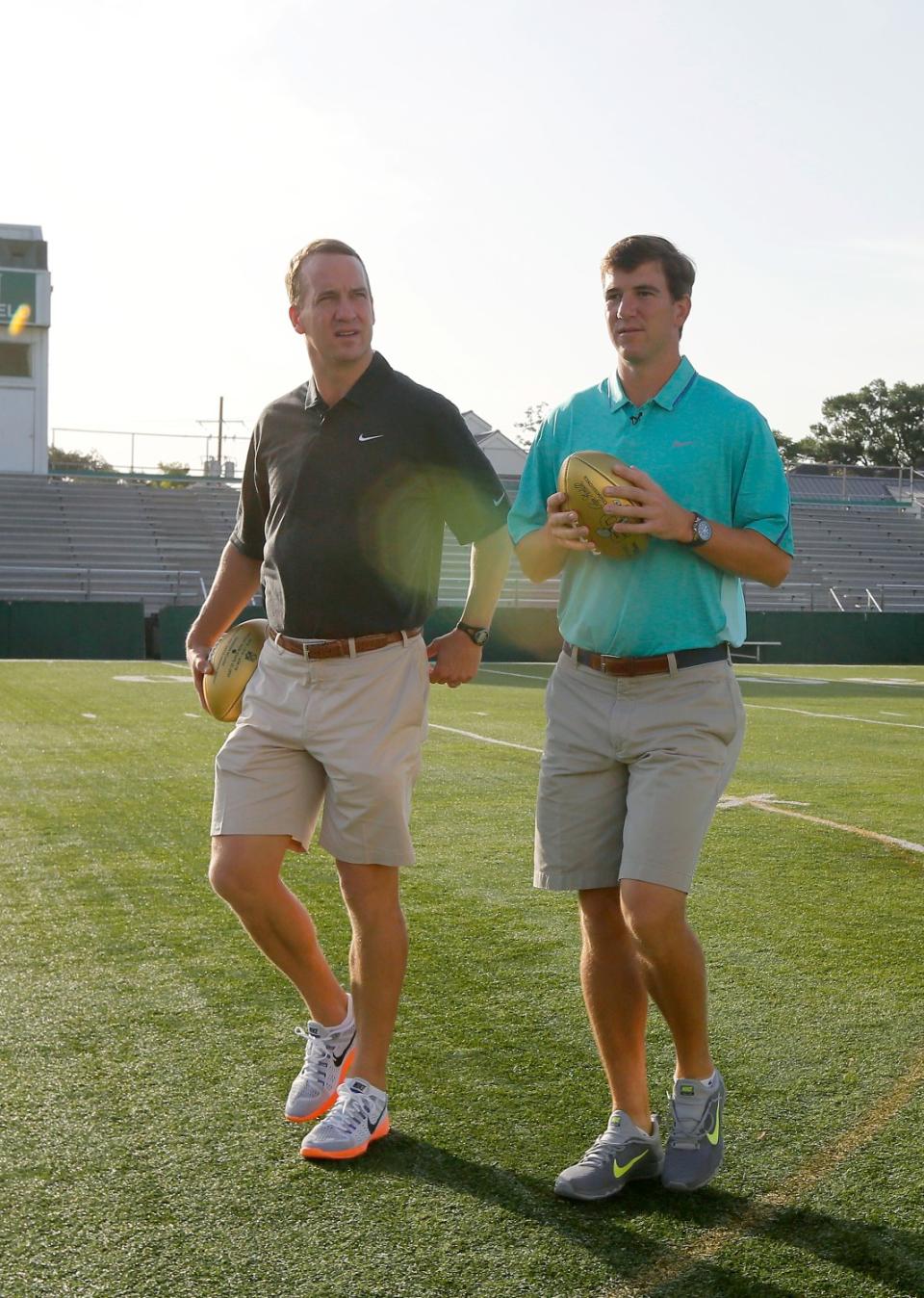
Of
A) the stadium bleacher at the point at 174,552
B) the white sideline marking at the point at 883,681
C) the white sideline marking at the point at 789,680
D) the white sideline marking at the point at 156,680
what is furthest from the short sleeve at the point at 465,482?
the stadium bleacher at the point at 174,552

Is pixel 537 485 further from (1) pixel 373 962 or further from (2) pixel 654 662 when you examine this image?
(1) pixel 373 962

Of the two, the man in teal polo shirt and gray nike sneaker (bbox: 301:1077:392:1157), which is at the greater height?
the man in teal polo shirt

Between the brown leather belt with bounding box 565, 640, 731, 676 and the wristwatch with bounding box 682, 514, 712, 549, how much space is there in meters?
0.24

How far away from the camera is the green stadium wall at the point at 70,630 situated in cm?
2683

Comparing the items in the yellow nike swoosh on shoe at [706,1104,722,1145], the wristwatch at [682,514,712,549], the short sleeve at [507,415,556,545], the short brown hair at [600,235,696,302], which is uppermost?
the short brown hair at [600,235,696,302]

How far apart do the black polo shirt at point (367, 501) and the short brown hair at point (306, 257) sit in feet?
0.71

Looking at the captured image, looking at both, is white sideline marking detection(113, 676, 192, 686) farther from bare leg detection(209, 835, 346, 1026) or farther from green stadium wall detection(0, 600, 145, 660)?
bare leg detection(209, 835, 346, 1026)

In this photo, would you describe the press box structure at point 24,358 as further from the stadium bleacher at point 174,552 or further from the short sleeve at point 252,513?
the short sleeve at point 252,513

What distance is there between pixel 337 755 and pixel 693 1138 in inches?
45.1

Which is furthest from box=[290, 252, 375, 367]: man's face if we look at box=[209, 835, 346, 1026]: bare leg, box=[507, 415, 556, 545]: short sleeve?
box=[209, 835, 346, 1026]: bare leg

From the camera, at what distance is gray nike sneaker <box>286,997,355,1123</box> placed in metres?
3.63

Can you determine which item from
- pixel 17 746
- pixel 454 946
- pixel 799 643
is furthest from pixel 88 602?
pixel 454 946

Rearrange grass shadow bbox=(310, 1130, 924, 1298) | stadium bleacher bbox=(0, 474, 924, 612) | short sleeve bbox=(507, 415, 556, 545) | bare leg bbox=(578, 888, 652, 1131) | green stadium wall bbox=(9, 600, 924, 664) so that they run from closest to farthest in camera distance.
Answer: grass shadow bbox=(310, 1130, 924, 1298)
bare leg bbox=(578, 888, 652, 1131)
short sleeve bbox=(507, 415, 556, 545)
green stadium wall bbox=(9, 600, 924, 664)
stadium bleacher bbox=(0, 474, 924, 612)

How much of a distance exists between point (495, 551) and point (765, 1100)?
4.94 ft
